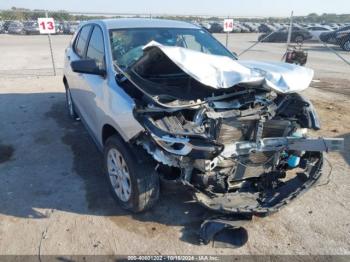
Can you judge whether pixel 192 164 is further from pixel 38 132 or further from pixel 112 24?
pixel 38 132

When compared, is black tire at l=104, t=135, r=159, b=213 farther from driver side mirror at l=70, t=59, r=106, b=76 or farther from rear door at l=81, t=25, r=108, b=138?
driver side mirror at l=70, t=59, r=106, b=76

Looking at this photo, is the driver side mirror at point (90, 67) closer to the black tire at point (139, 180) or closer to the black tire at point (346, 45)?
the black tire at point (139, 180)

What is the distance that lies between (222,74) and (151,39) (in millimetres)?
1510

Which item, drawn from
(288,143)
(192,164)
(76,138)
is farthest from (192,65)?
(76,138)

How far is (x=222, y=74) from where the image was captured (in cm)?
317

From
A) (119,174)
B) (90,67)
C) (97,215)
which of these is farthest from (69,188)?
(90,67)

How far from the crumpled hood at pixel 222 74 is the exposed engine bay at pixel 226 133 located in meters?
0.01

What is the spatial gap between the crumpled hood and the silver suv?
0.03 feet

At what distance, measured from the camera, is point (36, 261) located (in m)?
2.95

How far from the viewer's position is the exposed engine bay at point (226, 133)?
296 centimetres

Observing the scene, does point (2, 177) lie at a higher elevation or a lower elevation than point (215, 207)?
lower

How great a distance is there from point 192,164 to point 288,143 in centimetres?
105

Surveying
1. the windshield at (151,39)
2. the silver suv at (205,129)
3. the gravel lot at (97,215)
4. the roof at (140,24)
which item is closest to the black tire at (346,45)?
the gravel lot at (97,215)

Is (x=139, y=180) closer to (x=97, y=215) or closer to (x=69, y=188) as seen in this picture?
(x=97, y=215)
